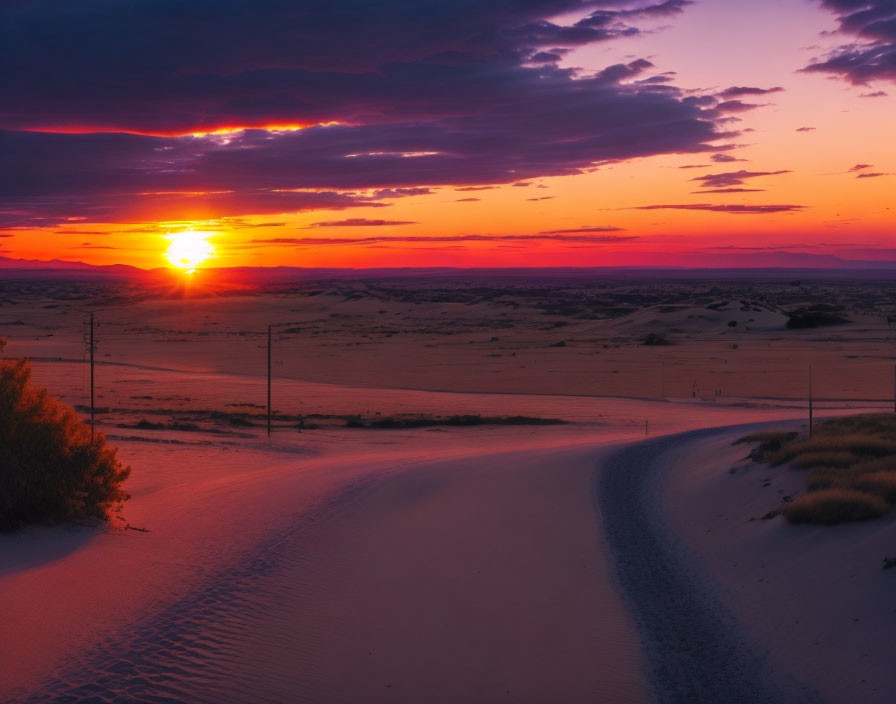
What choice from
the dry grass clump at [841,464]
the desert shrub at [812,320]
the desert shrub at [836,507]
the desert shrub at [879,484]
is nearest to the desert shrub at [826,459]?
the dry grass clump at [841,464]

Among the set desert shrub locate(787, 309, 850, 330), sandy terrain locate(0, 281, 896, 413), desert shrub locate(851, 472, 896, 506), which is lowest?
sandy terrain locate(0, 281, 896, 413)

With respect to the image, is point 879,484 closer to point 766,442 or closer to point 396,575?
point 766,442

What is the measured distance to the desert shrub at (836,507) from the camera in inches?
447

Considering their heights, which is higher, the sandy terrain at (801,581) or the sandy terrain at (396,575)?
the sandy terrain at (801,581)

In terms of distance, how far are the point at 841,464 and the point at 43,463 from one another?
42.2 feet

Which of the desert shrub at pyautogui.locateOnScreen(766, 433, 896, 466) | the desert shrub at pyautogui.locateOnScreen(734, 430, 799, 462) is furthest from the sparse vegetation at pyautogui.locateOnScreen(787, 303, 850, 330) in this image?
the desert shrub at pyautogui.locateOnScreen(766, 433, 896, 466)

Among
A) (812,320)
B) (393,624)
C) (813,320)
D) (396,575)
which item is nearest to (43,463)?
(396,575)

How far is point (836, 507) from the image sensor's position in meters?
11.7

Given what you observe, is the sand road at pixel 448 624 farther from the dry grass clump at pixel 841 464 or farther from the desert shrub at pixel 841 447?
the desert shrub at pixel 841 447

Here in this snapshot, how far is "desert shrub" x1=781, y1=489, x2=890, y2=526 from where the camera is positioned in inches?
447

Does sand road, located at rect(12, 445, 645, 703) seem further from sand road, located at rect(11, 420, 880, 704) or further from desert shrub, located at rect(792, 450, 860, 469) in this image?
desert shrub, located at rect(792, 450, 860, 469)

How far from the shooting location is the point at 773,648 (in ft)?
31.0

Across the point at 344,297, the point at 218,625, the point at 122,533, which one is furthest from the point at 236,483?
the point at 344,297

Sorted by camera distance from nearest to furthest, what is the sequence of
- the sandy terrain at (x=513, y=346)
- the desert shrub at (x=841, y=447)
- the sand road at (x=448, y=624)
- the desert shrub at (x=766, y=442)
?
the sand road at (x=448, y=624) → the desert shrub at (x=841, y=447) → the desert shrub at (x=766, y=442) → the sandy terrain at (x=513, y=346)
